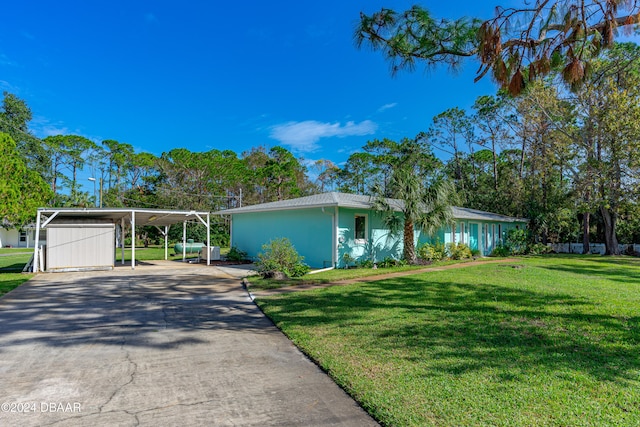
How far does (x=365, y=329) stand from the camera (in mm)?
5289

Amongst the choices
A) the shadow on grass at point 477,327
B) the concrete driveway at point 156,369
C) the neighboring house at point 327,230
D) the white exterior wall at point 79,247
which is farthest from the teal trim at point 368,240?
the white exterior wall at point 79,247

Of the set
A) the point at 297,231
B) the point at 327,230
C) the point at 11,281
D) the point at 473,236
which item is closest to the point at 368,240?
the point at 327,230

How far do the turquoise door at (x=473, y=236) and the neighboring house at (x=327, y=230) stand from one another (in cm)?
163

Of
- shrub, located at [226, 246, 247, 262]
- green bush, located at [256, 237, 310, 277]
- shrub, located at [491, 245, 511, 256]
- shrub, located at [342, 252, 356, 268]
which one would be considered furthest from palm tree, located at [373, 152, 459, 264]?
shrub, located at [491, 245, 511, 256]

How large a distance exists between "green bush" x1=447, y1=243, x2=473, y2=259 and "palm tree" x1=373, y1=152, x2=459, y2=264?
3383mm

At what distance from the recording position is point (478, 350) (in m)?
4.29

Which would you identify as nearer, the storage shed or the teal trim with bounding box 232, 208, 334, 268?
the storage shed

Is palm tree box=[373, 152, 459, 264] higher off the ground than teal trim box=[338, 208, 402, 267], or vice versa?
palm tree box=[373, 152, 459, 264]

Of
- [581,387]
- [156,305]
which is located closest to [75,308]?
[156,305]

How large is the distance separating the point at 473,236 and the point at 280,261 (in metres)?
13.4

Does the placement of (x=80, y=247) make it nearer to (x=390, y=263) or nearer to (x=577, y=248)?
(x=390, y=263)

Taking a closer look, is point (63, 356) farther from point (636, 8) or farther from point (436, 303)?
point (636, 8)

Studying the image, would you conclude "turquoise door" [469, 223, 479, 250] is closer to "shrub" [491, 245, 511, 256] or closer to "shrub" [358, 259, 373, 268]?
"shrub" [491, 245, 511, 256]

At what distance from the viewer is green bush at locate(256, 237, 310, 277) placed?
10.9 metres
